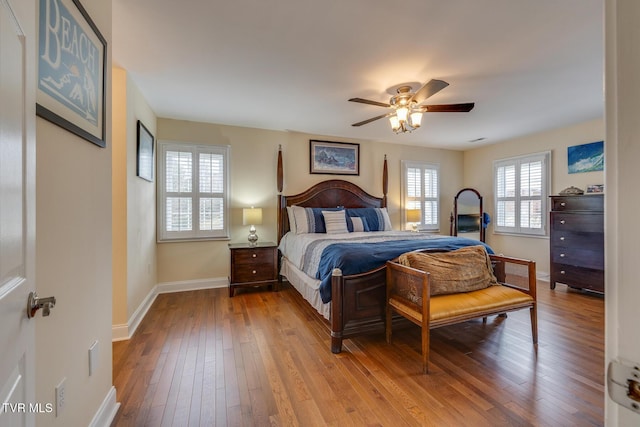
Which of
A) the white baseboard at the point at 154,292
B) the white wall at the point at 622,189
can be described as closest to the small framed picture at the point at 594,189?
the white wall at the point at 622,189

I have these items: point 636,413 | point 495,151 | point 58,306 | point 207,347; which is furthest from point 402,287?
point 495,151

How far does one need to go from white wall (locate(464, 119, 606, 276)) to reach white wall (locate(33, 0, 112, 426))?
5.87 metres

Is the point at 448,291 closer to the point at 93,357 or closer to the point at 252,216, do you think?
the point at 93,357

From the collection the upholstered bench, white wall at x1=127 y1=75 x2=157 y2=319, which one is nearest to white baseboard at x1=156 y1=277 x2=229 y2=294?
white wall at x1=127 y1=75 x2=157 y2=319

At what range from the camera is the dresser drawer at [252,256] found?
3924mm

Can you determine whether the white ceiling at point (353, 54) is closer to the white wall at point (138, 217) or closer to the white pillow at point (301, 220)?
the white wall at point (138, 217)

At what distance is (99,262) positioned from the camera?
1.60 meters

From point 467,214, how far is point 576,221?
2.03m

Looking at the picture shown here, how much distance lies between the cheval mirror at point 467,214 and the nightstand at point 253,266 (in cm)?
394

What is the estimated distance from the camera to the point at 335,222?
4.37 meters

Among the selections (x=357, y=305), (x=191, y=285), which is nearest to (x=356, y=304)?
(x=357, y=305)

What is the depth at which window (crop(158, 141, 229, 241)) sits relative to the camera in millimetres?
4070

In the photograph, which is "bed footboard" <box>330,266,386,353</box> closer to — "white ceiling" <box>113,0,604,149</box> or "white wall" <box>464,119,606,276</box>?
"white ceiling" <box>113,0,604,149</box>

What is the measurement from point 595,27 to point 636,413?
2.73m
